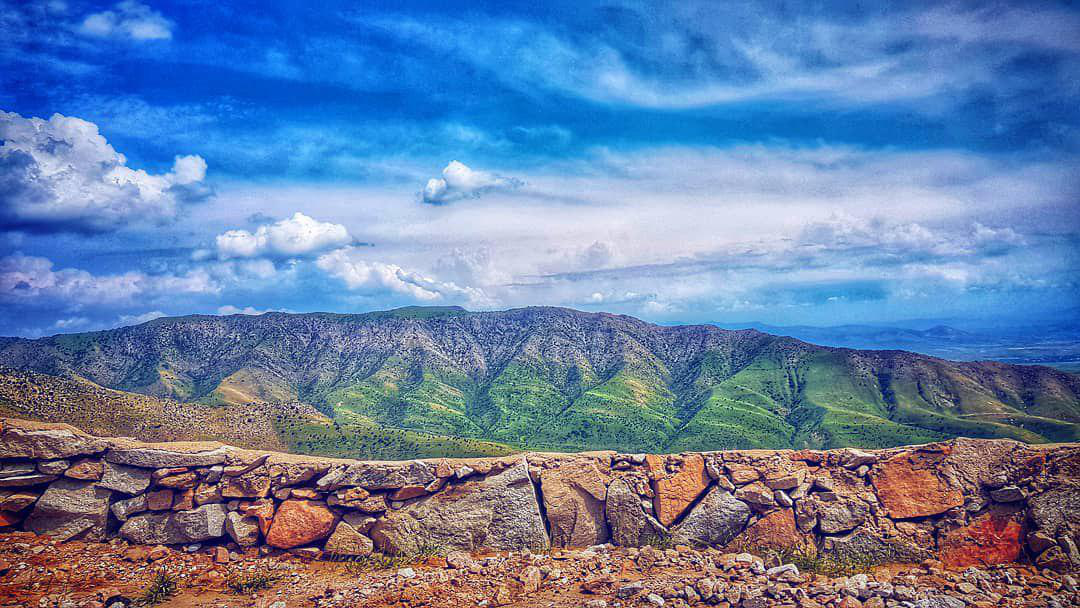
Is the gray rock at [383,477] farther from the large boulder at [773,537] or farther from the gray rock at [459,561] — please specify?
the large boulder at [773,537]

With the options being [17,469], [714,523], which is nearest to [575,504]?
[714,523]

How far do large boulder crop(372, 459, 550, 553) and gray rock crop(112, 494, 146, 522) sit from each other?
850 centimetres

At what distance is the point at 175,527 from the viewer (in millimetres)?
18344

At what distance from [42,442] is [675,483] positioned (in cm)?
2331

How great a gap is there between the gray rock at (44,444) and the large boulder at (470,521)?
11265 mm

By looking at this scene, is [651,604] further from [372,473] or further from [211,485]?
[211,485]

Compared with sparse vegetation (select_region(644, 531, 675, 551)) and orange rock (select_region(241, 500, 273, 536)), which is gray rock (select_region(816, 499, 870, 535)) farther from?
orange rock (select_region(241, 500, 273, 536))

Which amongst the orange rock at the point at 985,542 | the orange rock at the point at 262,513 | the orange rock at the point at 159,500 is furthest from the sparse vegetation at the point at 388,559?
the orange rock at the point at 985,542

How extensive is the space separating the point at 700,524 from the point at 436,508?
9.73 meters

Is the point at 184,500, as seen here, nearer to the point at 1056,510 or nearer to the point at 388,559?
the point at 388,559

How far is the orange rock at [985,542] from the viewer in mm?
16844

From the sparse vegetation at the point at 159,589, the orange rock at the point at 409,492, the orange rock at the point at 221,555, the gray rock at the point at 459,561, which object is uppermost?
the orange rock at the point at 409,492

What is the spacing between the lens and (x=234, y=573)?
1702 cm

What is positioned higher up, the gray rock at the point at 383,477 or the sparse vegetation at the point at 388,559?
the gray rock at the point at 383,477
